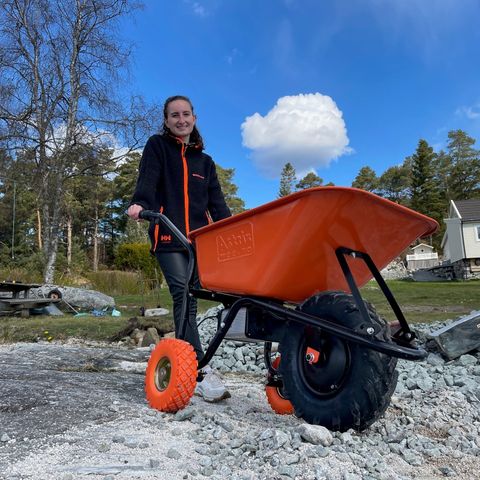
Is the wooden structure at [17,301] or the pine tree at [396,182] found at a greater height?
the pine tree at [396,182]

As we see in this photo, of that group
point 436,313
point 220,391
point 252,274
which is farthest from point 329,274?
point 436,313

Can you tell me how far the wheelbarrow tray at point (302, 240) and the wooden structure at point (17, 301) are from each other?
732 centimetres

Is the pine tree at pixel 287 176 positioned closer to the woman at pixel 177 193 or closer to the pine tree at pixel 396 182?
the pine tree at pixel 396 182

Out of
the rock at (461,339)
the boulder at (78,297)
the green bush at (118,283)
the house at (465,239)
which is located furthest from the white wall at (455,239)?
the rock at (461,339)

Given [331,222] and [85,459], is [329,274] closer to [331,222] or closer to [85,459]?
[331,222]

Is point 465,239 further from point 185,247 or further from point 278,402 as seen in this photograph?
point 185,247

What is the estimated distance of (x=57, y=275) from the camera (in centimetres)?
1515

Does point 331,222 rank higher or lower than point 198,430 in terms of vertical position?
higher

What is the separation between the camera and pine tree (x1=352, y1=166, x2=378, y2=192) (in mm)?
62156

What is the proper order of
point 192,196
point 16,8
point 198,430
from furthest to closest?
1. point 16,8
2. point 192,196
3. point 198,430

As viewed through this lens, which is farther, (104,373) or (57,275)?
(57,275)

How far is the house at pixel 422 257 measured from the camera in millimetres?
43731

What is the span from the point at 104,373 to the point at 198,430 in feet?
5.39

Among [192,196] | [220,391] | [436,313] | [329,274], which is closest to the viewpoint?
[329,274]
